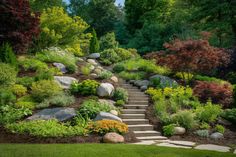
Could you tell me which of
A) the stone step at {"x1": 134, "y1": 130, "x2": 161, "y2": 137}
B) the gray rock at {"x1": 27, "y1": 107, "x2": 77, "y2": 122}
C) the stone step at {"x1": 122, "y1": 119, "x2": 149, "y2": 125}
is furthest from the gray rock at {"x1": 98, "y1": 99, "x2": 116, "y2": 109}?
the stone step at {"x1": 134, "y1": 130, "x2": 161, "y2": 137}

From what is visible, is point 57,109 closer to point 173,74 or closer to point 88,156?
point 88,156

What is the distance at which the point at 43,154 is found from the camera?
8.11m

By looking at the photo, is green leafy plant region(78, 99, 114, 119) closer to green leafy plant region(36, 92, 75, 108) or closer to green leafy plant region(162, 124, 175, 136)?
green leafy plant region(36, 92, 75, 108)

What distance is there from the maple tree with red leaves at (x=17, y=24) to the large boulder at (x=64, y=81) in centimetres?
256

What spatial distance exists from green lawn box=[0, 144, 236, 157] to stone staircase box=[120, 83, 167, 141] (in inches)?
80.0

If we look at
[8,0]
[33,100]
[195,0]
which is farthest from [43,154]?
[195,0]

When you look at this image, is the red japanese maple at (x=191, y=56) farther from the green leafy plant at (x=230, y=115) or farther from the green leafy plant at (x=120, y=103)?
the green leafy plant at (x=120, y=103)

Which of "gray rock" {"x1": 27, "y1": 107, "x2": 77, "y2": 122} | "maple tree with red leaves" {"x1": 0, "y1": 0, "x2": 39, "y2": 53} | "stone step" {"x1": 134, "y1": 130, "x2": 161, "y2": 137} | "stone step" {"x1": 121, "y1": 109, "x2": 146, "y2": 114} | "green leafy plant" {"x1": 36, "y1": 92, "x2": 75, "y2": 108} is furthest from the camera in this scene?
"maple tree with red leaves" {"x1": 0, "y1": 0, "x2": 39, "y2": 53}

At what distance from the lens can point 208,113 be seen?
41.1 ft

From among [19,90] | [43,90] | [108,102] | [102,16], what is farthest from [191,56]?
[102,16]

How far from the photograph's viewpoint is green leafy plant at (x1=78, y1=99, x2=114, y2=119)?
11.5 metres

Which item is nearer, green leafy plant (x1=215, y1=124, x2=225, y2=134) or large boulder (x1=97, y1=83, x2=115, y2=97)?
green leafy plant (x1=215, y1=124, x2=225, y2=134)

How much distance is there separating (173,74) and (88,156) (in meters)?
10.1

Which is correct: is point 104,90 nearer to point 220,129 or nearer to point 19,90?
point 19,90
